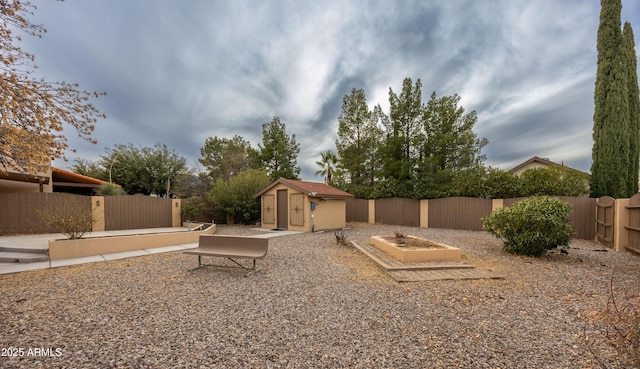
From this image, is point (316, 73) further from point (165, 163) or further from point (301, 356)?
point (165, 163)

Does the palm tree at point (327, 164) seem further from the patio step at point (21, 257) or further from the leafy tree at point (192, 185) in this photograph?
the patio step at point (21, 257)

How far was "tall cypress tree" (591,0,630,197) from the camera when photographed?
12.0 m

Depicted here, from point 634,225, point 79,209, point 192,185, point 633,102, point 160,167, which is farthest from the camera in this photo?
point 160,167

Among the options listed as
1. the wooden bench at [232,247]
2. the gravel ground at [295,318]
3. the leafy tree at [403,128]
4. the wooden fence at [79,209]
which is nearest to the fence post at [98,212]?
the wooden fence at [79,209]

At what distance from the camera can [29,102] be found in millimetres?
4320

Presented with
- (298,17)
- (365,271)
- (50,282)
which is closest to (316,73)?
(298,17)

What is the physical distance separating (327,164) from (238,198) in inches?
539

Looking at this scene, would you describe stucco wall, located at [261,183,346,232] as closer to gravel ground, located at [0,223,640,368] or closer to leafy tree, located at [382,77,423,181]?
leafy tree, located at [382,77,423,181]

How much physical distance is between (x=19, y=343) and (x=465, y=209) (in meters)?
17.1

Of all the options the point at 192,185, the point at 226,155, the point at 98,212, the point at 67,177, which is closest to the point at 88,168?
the point at 67,177

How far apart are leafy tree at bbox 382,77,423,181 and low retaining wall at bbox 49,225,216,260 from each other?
15735 mm

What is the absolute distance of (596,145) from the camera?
508 inches

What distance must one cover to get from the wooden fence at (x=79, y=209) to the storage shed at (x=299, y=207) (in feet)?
19.5

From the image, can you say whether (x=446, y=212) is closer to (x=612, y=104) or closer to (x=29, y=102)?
(x=612, y=104)
